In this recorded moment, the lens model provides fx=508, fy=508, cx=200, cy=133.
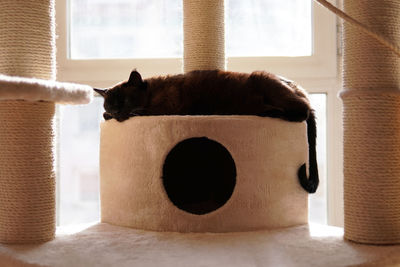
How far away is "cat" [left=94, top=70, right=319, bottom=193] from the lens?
158cm

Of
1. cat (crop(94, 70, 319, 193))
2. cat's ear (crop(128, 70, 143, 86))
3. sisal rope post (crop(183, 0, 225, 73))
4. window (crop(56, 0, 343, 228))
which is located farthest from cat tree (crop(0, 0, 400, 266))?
window (crop(56, 0, 343, 228))

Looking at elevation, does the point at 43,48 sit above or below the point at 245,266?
above

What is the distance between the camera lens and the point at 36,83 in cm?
114

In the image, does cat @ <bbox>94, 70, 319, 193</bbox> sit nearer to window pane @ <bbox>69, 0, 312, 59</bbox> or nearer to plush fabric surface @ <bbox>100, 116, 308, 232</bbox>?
plush fabric surface @ <bbox>100, 116, 308, 232</bbox>

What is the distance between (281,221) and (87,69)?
1.08 metres

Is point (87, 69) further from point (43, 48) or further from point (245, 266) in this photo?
point (245, 266)

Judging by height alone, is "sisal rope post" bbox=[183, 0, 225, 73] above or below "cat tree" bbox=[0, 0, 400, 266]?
above

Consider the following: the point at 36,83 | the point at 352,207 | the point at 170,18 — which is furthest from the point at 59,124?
the point at 352,207

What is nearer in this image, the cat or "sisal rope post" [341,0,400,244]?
"sisal rope post" [341,0,400,244]

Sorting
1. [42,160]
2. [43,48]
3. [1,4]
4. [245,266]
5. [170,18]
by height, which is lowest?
[245,266]

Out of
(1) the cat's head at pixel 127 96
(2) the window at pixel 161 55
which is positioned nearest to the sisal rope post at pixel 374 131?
(1) the cat's head at pixel 127 96

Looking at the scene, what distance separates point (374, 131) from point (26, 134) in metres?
0.85

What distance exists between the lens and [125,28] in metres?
2.17

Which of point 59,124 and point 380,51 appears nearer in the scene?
point 380,51
